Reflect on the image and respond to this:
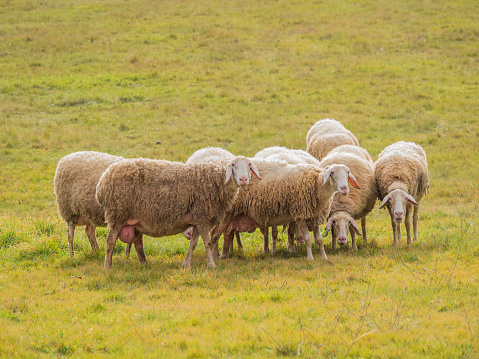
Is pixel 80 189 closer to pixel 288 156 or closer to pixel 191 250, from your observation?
pixel 191 250

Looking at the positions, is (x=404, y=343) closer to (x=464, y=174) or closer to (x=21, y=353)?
(x=21, y=353)

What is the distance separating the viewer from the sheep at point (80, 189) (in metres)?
9.37

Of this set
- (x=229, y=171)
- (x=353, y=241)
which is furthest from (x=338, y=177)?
(x=229, y=171)

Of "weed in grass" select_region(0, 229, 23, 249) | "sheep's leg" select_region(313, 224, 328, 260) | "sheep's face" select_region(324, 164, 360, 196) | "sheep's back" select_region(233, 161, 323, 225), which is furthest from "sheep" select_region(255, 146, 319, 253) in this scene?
"weed in grass" select_region(0, 229, 23, 249)

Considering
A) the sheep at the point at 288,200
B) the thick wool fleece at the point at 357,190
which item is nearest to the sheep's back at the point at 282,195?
the sheep at the point at 288,200

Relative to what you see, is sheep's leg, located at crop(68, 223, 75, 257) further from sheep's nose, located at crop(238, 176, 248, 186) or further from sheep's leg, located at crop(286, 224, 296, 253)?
sheep's leg, located at crop(286, 224, 296, 253)

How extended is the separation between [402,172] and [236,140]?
920 cm

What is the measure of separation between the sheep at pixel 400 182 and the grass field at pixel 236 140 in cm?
58

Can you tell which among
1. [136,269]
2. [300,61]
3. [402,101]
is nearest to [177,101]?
[300,61]

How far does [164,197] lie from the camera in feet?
28.5

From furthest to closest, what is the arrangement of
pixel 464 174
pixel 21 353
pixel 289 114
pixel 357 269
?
1. pixel 289 114
2. pixel 464 174
3. pixel 357 269
4. pixel 21 353

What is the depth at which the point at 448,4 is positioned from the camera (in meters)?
31.1

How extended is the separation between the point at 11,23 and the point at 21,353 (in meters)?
30.2

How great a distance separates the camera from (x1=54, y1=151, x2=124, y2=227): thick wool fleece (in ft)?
30.7
